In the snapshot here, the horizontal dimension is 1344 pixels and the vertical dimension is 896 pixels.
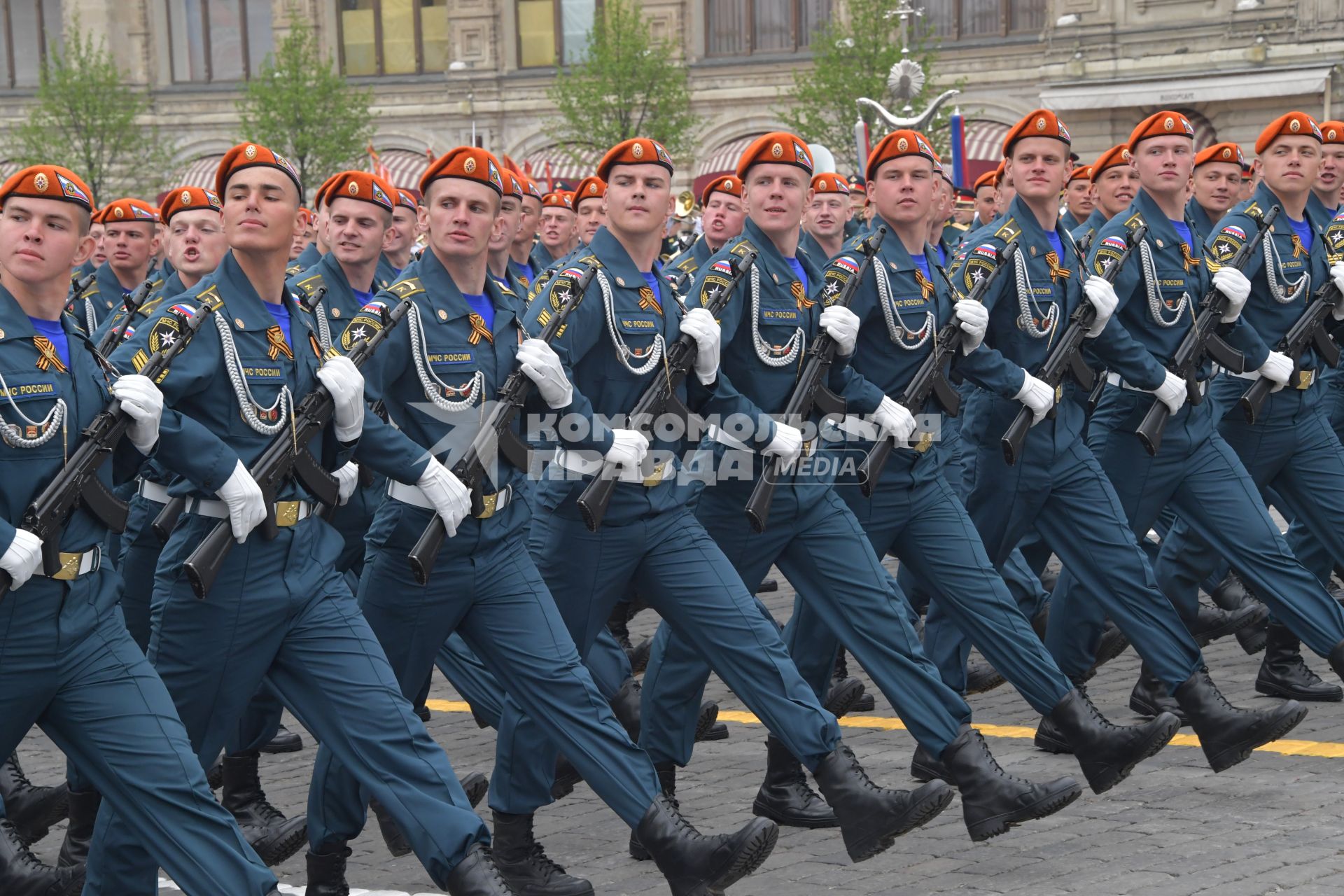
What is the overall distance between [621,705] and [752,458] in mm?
1615

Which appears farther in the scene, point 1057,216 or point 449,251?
point 1057,216

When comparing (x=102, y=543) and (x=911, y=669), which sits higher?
(x=102, y=543)

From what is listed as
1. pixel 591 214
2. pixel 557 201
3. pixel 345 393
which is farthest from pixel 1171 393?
pixel 557 201

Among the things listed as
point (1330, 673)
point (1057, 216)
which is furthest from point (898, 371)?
point (1330, 673)

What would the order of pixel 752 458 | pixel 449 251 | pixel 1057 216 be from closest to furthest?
pixel 449 251, pixel 752 458, pixel 1057 216

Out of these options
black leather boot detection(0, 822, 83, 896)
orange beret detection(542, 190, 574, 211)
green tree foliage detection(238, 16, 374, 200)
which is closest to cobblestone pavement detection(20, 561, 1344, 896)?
black leather boot detection(0, 822, 83, 896)

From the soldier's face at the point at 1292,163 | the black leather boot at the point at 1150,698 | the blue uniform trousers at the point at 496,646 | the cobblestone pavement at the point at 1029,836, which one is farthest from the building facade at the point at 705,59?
the blue uniform trousers at the point at 496,646

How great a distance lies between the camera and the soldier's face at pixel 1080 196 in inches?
420

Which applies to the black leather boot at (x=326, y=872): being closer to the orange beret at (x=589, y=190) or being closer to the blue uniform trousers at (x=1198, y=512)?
the blue uniform trousers at (x=1198, y=512)

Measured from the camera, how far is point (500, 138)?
124 ft

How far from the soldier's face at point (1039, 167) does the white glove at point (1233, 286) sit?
0.82 m

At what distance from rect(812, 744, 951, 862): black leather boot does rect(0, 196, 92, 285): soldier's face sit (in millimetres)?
2427

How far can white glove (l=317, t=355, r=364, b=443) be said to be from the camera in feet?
15.5

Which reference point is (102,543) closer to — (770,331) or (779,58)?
(770,331)
